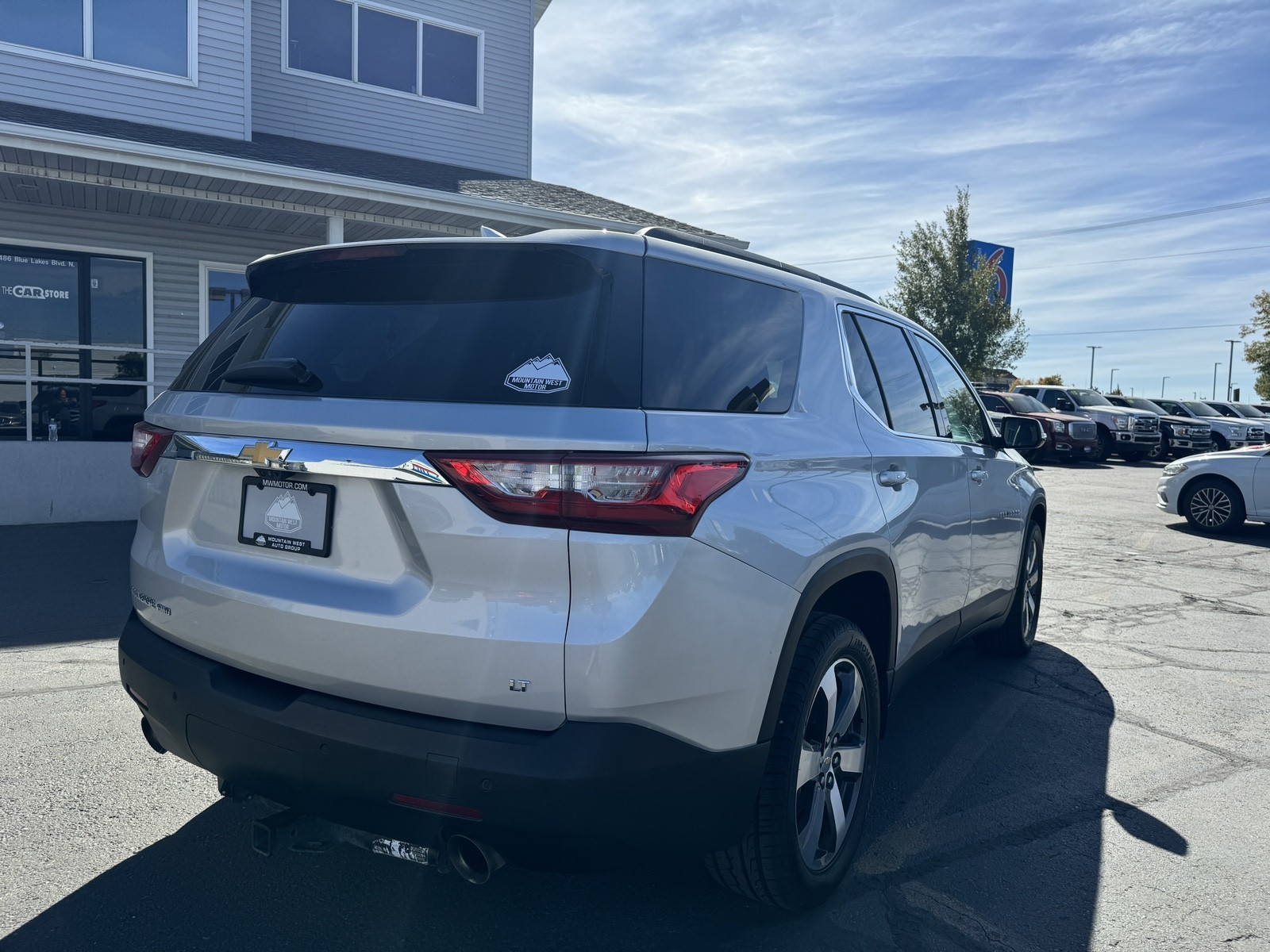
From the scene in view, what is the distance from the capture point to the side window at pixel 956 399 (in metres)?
4.55

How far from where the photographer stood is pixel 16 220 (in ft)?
37.2

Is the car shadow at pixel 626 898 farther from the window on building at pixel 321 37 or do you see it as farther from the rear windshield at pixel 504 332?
the window on building at pixel 321 37

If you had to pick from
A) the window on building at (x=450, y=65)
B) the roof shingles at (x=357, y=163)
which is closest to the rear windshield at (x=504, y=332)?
the roof shingles at (x=357, y=163)

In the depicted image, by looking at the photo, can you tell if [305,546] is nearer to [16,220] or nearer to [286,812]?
[286,812]

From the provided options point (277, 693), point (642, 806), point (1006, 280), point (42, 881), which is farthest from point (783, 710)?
point (1006, 280)

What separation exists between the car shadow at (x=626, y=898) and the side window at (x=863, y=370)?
1.48 metres

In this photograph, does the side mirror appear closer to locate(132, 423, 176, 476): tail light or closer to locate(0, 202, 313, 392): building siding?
locate(132, 423, 176, 476): tail light

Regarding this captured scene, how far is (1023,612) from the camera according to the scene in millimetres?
5781

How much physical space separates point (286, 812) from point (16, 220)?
11296mm

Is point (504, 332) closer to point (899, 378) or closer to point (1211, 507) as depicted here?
point (899, 378)

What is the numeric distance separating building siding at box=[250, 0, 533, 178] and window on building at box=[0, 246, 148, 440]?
3.31 meters

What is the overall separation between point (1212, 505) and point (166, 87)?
540 inches

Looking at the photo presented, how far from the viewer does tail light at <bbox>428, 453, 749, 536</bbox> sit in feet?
7.18

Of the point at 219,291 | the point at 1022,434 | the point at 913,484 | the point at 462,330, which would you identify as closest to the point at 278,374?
the point at 462,330
